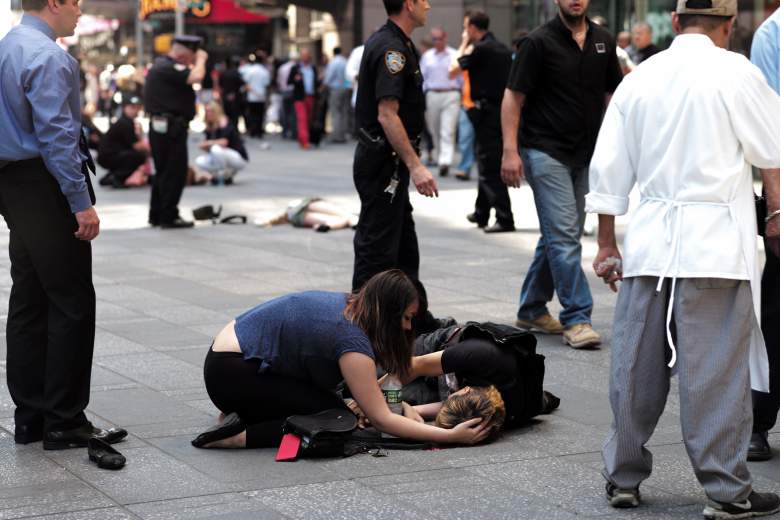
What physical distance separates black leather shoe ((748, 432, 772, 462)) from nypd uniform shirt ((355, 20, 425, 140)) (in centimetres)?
270

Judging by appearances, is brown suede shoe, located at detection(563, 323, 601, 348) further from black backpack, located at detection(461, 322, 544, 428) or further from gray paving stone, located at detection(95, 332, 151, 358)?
gray paving stone, located at detection(95, 332, 151, 358)

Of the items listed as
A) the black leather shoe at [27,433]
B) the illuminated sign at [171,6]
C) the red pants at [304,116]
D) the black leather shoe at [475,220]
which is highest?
the illuminated sign at [171,6]

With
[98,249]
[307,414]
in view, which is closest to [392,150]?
[307,414]

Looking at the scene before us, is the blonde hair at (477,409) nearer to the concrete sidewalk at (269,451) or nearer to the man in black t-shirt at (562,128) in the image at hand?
the concrete sidewalk at (269,451)

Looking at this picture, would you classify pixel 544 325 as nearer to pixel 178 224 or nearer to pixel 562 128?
pixel 562 128

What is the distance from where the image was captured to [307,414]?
530cm

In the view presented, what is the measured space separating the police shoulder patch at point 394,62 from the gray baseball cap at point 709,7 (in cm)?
261

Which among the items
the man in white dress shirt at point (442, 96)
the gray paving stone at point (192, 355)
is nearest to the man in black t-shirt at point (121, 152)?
the man in white dress shirt at point (442, 96)

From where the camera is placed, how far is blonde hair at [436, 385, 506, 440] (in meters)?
5.37

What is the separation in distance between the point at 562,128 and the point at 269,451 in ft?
9.72

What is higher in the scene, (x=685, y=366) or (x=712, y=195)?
(x=712, y=195)

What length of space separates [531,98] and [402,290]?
9.15ft

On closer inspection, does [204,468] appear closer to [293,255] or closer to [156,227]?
[293,255]

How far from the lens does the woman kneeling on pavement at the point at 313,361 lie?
511 centimetres
